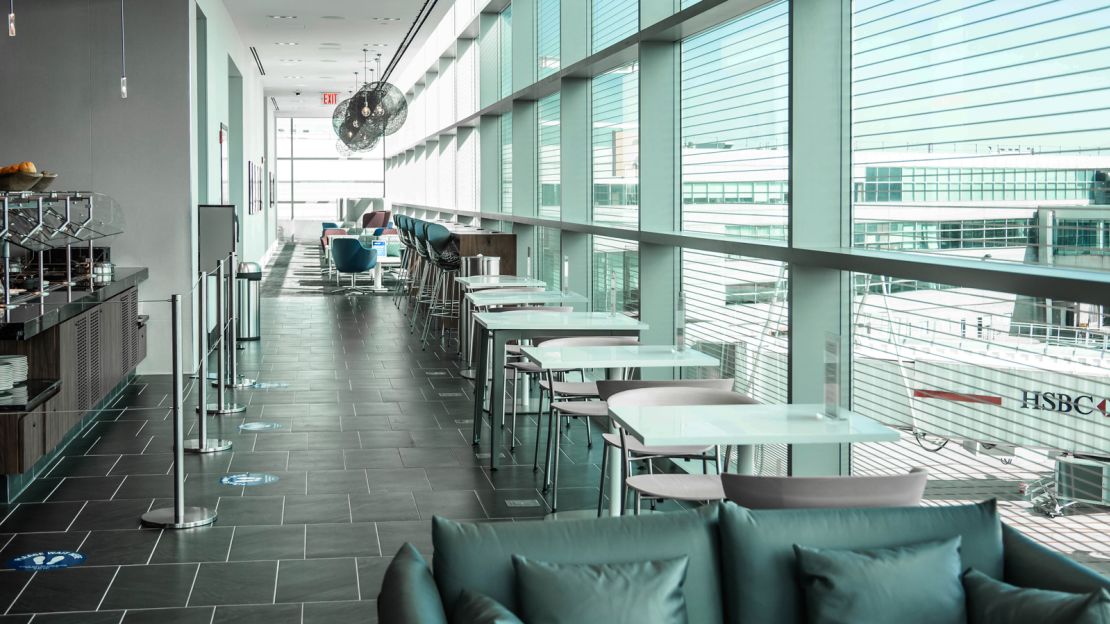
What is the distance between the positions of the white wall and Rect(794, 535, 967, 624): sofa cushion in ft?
20.6

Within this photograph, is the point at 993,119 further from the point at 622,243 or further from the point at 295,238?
the point at 295,238

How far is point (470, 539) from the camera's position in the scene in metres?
2.22

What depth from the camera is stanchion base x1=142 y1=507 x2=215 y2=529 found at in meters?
4.11

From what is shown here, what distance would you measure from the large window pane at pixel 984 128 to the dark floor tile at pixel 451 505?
1851 millimetres

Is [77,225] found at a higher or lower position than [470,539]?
higher

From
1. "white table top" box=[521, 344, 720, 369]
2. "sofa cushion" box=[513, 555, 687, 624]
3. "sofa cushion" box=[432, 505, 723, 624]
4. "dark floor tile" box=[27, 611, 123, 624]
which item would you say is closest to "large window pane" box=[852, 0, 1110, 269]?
"white table top" box=[521, 344, 720, 369]

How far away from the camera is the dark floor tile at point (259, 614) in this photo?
3180 millimetres

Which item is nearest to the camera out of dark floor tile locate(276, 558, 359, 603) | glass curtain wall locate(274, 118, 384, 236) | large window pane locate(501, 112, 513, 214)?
dark floor tile locate(276, 558, 359, 603)

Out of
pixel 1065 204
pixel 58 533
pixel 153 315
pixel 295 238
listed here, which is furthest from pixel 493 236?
pixel 295 238

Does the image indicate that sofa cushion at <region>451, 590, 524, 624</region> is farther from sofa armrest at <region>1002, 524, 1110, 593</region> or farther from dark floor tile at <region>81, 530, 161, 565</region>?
dark floor tile at <region>81, 530, 161, 565</region>

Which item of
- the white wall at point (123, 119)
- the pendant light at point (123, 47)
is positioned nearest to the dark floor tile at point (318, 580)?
the white wall at point (123, 119)

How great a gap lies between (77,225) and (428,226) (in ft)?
13.9

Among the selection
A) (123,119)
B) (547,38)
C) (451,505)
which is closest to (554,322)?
(451,505)

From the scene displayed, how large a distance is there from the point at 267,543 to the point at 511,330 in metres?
1.60
